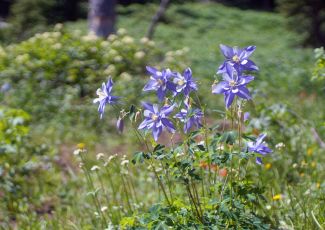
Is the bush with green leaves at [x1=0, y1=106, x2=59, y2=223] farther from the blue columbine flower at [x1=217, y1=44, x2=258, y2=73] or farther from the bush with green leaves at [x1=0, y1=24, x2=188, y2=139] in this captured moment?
the blue columbine flower at [x1=217, y1=44, x2=258, y2=73]

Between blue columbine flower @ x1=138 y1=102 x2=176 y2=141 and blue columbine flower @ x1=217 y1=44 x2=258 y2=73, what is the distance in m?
0.25

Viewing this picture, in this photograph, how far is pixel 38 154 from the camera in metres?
4.86

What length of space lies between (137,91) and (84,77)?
0.96 m

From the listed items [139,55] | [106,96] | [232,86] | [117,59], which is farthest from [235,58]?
[139,55]

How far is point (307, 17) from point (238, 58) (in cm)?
1356

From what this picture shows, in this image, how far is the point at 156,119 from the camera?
85.6 inches

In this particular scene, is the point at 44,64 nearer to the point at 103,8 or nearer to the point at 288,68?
the point at 103,8

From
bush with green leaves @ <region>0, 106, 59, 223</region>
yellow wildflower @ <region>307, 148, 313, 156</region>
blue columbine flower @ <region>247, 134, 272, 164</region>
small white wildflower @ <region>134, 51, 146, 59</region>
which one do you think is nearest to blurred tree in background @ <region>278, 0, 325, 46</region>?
small white wildflower @ <region>134, 51, 146, 59</region>

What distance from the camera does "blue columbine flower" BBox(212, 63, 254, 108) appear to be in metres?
2.08

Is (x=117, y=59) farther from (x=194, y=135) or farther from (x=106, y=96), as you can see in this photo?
(x=194, y=135)

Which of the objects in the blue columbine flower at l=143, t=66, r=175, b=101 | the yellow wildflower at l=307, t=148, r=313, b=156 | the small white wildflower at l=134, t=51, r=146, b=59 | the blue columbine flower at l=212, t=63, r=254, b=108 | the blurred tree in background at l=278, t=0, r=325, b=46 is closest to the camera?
the blue columbine flower at l=212, t=63, r=254, b=108

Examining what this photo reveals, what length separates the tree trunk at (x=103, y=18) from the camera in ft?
31.2

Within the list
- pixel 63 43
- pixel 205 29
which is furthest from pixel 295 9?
pixel 63 43

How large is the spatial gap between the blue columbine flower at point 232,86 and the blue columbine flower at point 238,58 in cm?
3
